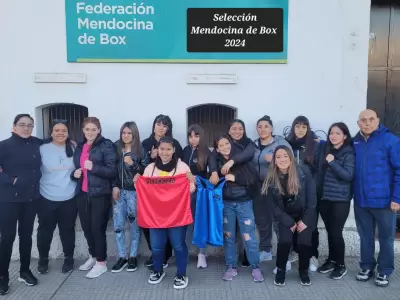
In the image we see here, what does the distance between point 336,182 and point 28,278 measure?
407cm

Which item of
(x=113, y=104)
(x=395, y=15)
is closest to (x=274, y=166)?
(x=113, y=104)

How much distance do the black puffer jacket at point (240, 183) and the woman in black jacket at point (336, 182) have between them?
90 centimetres

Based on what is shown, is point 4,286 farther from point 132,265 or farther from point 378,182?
point 378,182

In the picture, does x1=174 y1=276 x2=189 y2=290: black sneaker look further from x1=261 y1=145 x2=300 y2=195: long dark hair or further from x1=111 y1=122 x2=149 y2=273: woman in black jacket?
x1=261 y1=145 x2=300 y2=195: long dark hair

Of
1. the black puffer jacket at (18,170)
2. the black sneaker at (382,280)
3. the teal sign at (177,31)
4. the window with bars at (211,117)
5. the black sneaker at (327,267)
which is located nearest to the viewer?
the black puffer jacket at (18,170)

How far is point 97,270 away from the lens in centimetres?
505

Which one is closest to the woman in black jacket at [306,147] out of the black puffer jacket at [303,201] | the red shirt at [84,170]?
the black puffer jacket at [303,201]

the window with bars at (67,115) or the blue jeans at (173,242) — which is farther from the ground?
the window with bars at (67,115)

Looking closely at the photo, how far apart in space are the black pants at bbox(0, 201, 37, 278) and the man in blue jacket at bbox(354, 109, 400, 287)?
409 centimetres

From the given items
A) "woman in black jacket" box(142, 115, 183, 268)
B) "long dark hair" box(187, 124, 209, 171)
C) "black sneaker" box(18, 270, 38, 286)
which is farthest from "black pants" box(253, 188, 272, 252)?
"black sneaker" box(18, 270, 38, 286)

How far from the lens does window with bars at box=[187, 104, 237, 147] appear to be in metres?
5.96

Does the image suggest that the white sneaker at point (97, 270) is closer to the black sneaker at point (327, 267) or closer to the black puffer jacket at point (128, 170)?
the black puffer jacket at point (128, 170)

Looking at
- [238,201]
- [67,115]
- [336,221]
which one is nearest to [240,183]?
[238,201]

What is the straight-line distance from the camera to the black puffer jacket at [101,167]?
4.85 metres
